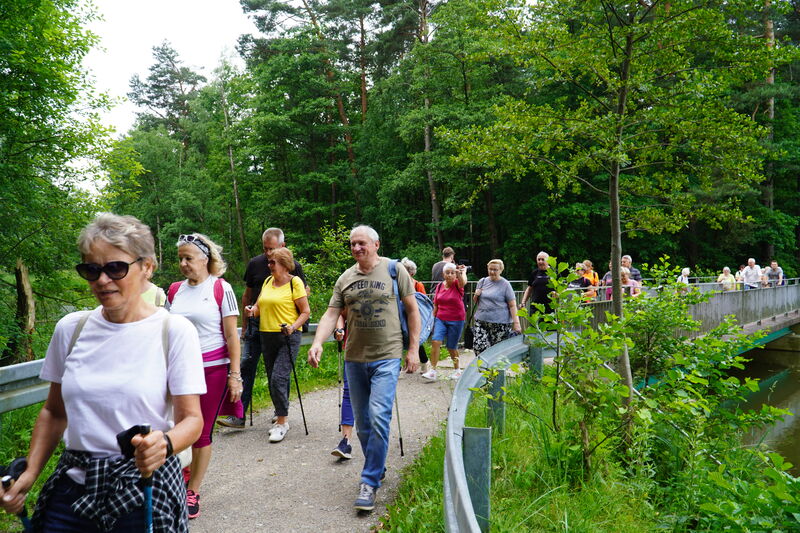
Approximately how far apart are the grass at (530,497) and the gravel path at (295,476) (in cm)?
30

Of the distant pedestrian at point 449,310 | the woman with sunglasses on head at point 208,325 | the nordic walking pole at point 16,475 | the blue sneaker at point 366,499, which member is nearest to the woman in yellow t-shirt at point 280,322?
the woman with sunglasses on head at point 208,325

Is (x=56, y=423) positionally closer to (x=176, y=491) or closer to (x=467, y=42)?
(x=176, y=491)

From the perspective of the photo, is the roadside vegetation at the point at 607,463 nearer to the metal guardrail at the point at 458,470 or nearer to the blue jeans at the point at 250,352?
the metal guardrail at the point at 458,470

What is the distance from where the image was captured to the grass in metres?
3.43

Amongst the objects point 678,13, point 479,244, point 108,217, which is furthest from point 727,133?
point 479,244

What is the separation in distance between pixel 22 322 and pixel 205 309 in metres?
11.9

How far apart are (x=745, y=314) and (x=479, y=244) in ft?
52.0

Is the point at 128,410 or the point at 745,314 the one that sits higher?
the point at 128,410

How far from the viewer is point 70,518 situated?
1.84 m

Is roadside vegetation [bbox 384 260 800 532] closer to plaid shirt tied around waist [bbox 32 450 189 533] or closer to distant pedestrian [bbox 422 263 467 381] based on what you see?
plaid shirt tied around waist [bbox 32 450 189 533]

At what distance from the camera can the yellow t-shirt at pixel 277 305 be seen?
18.4ft

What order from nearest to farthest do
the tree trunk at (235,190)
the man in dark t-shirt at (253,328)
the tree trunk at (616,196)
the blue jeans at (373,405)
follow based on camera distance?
the blue jeans at (373,405) → the tree trunk at (616,196) → the man in dark t-shirt at (253,328) → the tree trunk at (235,190)

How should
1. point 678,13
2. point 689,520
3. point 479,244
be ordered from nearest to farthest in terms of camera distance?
point 689,520 → point 678,13 → point 479,244

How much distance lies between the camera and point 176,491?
196cm
